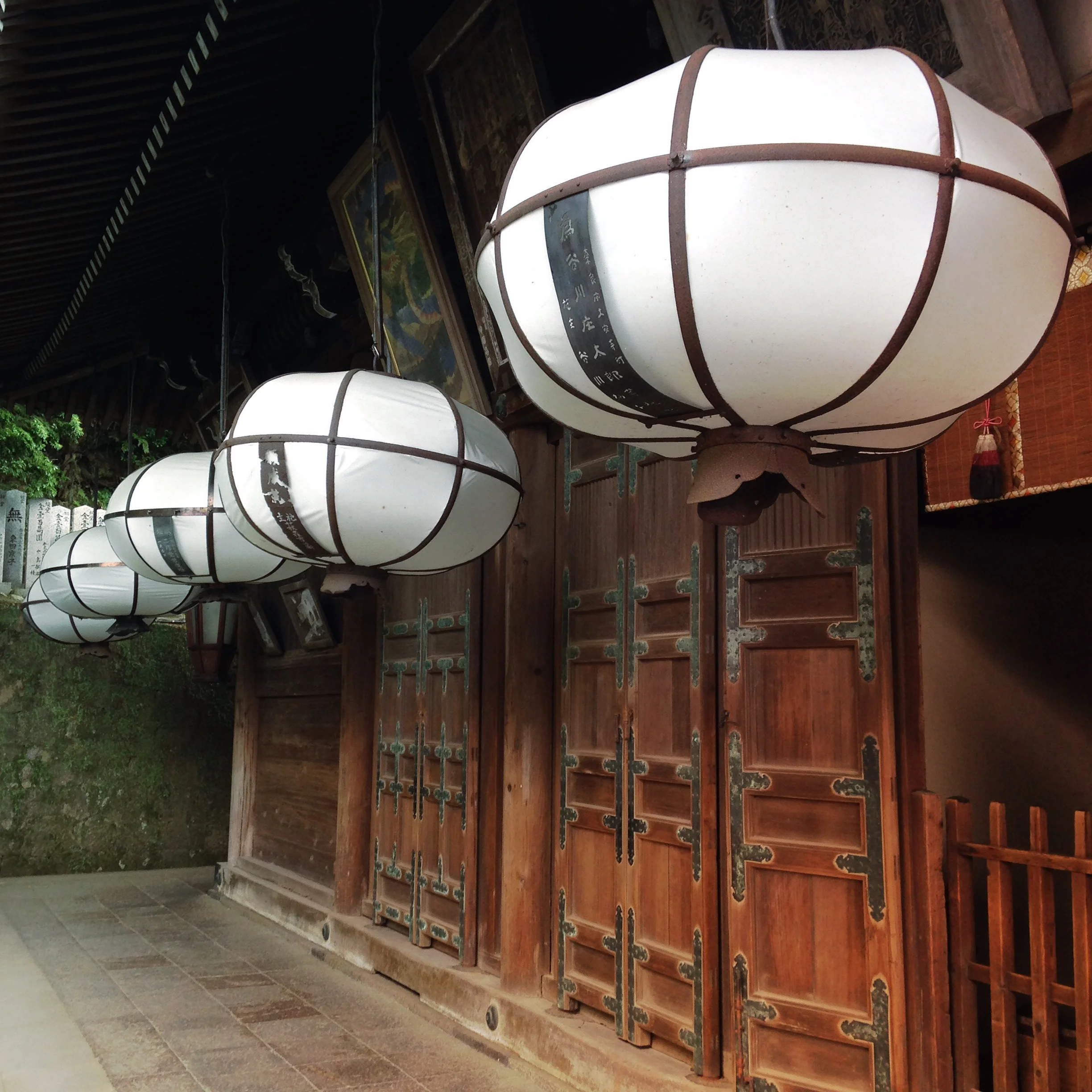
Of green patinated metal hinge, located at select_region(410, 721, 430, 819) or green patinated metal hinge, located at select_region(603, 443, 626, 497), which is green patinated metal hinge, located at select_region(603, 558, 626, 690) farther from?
green patinated metal hinge, located at select_region(410, 721, 430, 819)

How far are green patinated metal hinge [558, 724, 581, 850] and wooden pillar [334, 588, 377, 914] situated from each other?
2.28 m

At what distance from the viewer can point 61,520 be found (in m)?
11.6

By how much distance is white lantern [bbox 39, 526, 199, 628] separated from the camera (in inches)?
267

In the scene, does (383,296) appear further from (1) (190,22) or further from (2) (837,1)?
(2) (837,1)

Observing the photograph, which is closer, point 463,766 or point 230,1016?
point 230,1016

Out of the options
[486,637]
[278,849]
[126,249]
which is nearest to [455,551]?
[486,637]

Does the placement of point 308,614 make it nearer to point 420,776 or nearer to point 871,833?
point 420,776

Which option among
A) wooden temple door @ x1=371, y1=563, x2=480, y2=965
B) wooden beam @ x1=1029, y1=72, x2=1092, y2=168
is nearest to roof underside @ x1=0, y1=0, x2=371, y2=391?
→ wooden temple door @ x1=371, y1=563, x2=480, y2=965

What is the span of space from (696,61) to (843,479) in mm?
1739

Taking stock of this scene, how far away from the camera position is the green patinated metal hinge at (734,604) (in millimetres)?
3504

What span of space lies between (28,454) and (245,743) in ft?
15.5

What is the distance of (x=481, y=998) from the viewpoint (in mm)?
4727

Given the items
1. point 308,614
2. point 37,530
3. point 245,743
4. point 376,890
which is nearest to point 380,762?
point 376,890

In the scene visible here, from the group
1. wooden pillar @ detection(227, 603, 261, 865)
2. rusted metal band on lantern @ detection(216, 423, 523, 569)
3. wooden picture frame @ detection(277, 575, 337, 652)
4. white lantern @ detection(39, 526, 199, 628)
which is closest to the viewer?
rusted metal band on lantern @ detection(216, 423, 523, 569)
